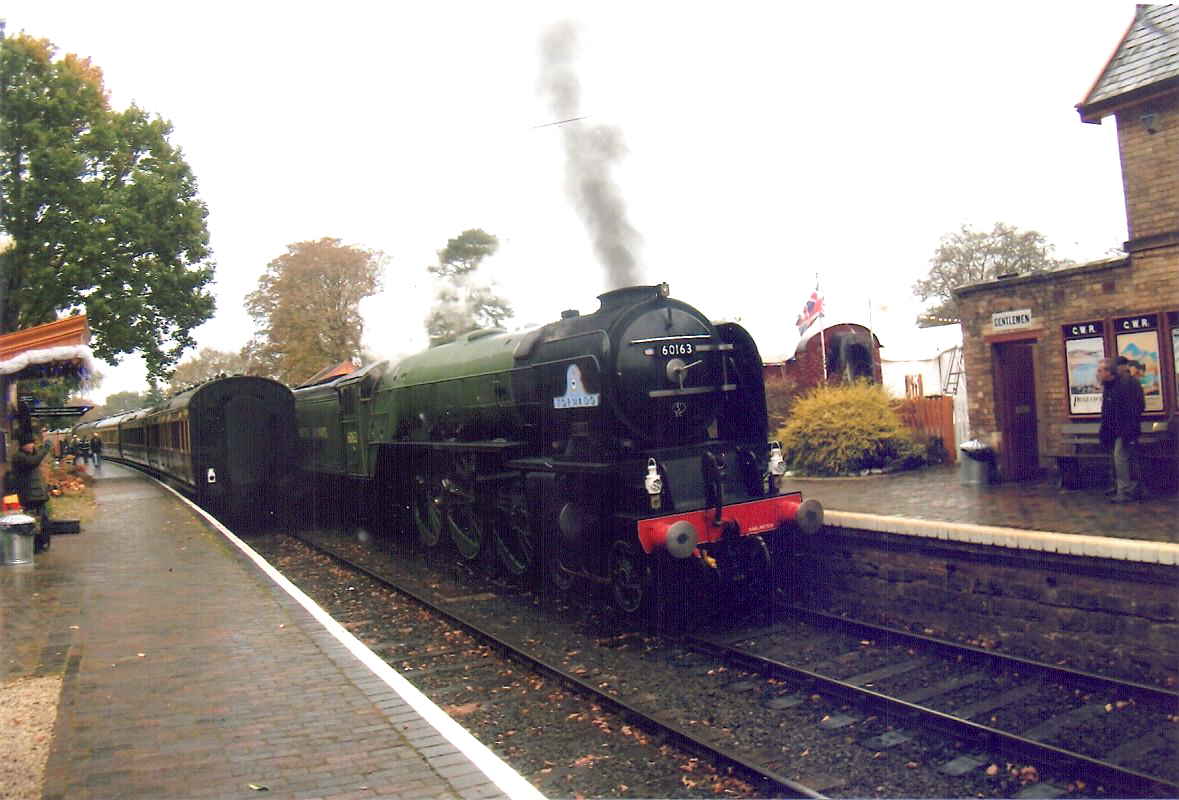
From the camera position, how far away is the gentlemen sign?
10.7m

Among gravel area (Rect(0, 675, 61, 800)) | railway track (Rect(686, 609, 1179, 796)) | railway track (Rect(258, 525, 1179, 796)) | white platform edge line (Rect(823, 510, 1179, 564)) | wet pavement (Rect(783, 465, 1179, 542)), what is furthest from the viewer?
wet pavement (Rect(783, 465, 1179, 542))

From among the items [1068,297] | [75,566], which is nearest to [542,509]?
[75,566]

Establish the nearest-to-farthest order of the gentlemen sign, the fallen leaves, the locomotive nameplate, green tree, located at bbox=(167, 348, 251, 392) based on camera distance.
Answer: the fallen leaves, the locomotive nameplate, the gentlemen sign, green tree, located at bbox=(167, 348, 251, 392)

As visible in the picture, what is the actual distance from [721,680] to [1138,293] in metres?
6.84

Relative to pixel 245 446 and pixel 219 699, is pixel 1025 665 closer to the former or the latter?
pixel 219 699

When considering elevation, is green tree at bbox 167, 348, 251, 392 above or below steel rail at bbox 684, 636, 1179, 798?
above

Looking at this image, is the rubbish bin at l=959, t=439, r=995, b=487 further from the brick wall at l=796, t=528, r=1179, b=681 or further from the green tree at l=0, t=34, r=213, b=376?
the green tree at l=0, t=34, r=213, b=376

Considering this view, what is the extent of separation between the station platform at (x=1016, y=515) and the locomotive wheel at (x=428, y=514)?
4805mm

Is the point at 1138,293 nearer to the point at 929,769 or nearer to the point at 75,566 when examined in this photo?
the point at 929,769

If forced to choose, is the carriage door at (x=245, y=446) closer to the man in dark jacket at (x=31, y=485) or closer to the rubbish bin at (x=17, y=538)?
the man in dark jacket at (x=31, y=485)

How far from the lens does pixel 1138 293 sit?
9383 millimetres

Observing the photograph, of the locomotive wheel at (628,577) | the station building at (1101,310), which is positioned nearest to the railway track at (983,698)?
the locomotive wheel at (628,577)

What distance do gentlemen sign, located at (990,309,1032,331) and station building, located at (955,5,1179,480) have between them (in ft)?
0.04

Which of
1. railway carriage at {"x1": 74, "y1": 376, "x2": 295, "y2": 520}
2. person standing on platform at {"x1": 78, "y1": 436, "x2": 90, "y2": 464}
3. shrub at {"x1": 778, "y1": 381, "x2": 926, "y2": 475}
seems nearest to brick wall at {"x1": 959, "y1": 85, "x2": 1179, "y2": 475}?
shrub at {"x1": 778, "y1": 381, "x2": 926, "y2": 475}
